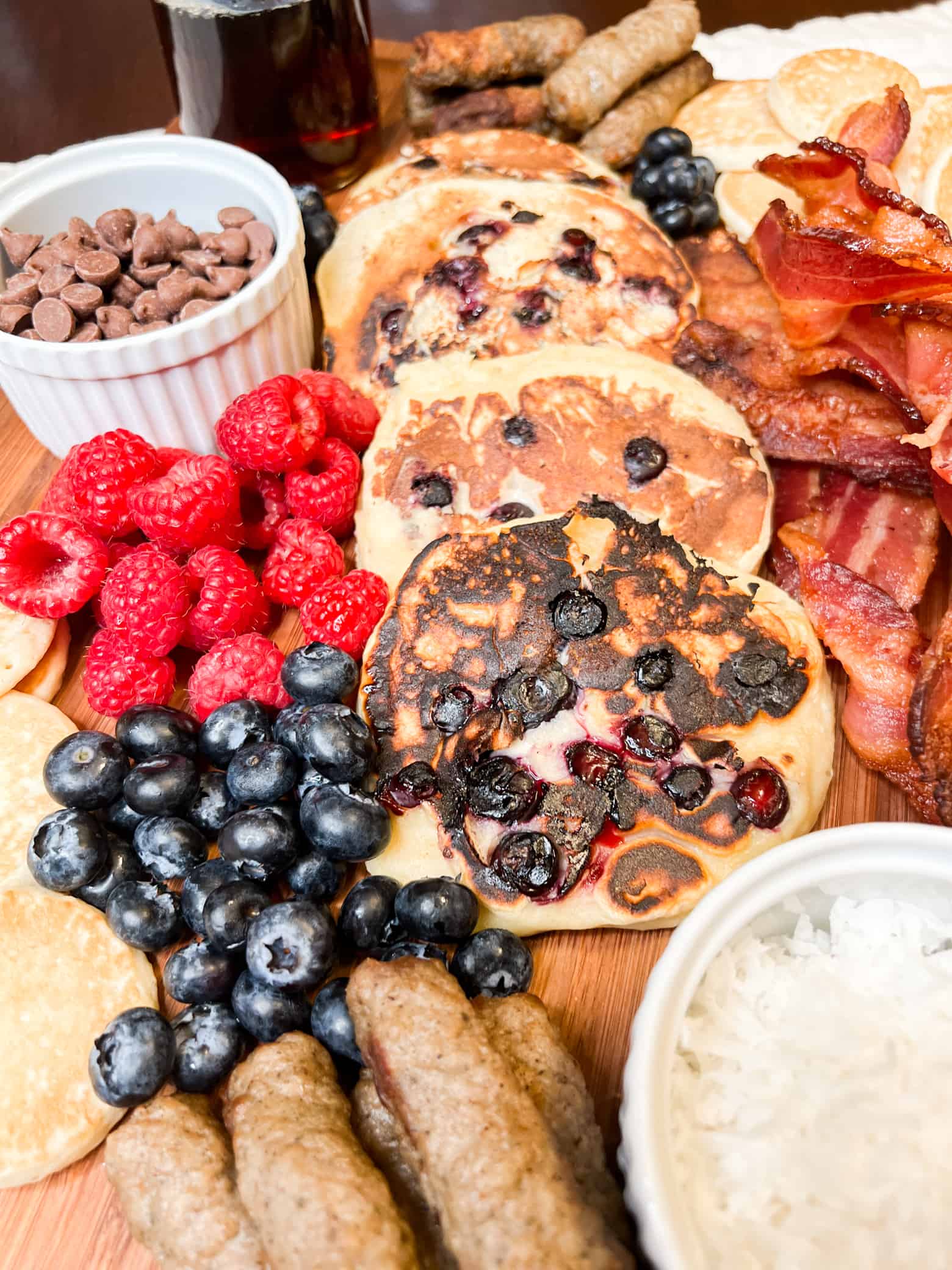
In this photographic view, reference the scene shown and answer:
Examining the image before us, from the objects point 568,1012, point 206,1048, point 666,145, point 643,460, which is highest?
point 666,145

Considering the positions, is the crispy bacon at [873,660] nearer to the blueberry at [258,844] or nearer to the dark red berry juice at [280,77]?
the blueberry at [258,844]

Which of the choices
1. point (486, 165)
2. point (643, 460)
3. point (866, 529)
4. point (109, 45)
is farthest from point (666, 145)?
point (109, 45)

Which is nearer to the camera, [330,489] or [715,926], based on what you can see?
[715,926]

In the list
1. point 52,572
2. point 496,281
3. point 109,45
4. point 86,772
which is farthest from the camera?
point 109,45

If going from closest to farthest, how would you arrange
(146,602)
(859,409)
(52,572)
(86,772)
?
(86,772)
(146,602)
(52,572)
(859,409)

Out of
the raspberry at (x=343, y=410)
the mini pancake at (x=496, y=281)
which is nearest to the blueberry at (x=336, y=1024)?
the raspberry at (x=343, y=410)

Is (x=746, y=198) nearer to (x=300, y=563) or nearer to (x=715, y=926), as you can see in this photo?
(x=300, y=563)

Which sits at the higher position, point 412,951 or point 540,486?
point 540,486
